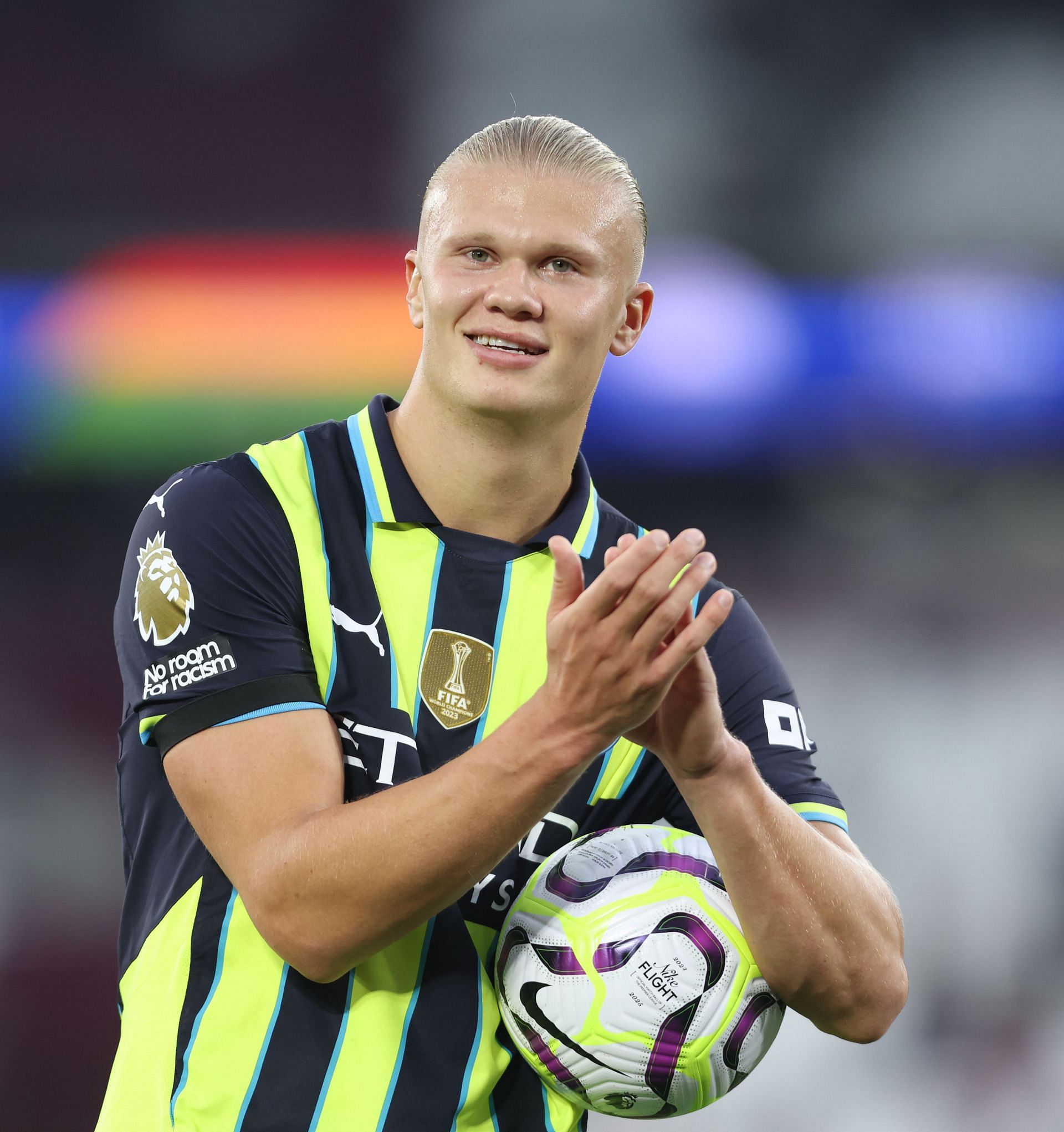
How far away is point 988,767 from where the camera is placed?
3.36 m

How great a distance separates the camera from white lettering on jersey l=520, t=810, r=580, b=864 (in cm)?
172

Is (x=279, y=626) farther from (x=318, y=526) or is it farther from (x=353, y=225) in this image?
(x=353, y=225)

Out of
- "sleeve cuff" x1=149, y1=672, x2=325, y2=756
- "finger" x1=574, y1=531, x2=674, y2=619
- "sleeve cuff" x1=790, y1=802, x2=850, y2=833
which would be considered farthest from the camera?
"sleeve cuff" x1=790, y1=802, x2=850, y2=833

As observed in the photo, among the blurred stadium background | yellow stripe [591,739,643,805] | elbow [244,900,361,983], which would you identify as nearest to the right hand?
elbow [244,900,361,983]

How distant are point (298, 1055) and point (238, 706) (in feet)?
1.38

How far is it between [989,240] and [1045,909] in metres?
1.78

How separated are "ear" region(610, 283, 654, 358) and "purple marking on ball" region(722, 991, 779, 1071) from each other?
95 centimetres

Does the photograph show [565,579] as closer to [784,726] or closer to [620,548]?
[620,548]

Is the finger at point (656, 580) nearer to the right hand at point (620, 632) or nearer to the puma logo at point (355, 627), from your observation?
the right hand at point (620, 632)

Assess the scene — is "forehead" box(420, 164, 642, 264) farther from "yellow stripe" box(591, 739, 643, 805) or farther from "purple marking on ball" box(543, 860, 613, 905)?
"purple marking on ball" box(543, 860, 613, 905)

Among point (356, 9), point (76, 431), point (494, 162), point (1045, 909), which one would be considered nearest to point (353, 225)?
point (356, 9)

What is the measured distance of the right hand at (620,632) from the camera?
1.26 m

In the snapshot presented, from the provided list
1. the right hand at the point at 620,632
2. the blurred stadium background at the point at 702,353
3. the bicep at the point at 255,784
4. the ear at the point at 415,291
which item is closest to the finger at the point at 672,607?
the right hand at the point at 620,632

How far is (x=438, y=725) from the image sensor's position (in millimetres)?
1676
